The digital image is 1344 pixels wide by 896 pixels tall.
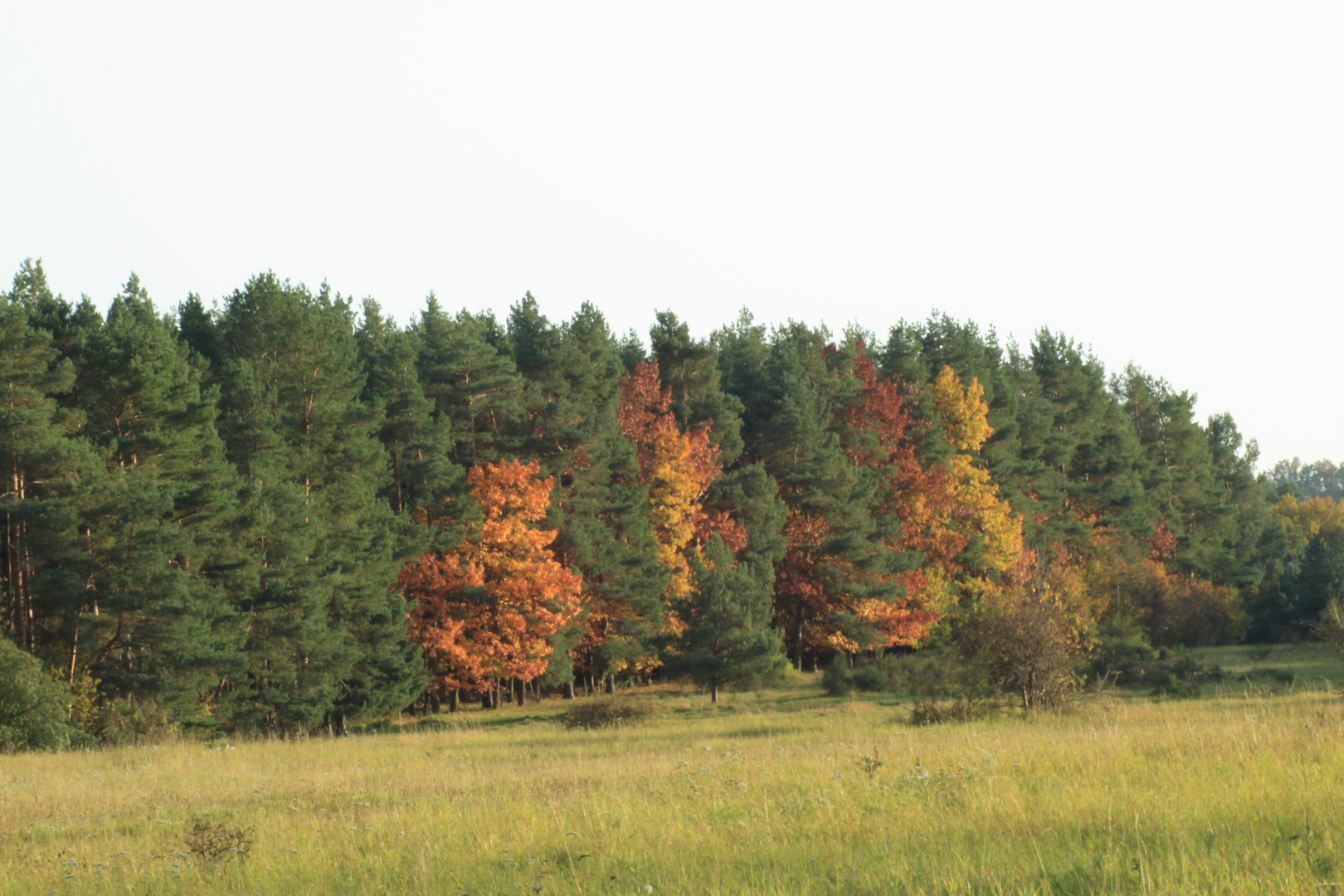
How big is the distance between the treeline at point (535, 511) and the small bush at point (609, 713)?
257 inches

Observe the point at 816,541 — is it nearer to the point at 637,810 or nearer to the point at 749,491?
the point at 749,491

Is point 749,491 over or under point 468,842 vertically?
over

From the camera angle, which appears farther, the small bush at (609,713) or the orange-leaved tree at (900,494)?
the orange-leaved tree at (900,494)

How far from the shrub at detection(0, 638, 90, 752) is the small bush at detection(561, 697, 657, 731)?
42.6ft

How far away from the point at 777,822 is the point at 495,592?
33316 mm

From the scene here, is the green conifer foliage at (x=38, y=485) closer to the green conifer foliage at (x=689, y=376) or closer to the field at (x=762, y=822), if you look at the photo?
the field at (x=762, y=822)

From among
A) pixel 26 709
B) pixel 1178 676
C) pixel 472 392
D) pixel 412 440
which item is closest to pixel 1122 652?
pixel 1178 676

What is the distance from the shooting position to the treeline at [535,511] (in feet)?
101

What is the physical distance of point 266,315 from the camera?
38.9 m

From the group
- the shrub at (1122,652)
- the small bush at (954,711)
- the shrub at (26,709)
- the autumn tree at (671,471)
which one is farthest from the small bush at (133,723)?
the shrub at (1122,652)

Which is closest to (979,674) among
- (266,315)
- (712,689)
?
(712,689)

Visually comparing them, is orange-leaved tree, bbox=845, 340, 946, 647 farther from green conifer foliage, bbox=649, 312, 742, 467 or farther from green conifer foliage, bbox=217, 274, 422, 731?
green conifer foliage, bbox=217, 274, 422, 731

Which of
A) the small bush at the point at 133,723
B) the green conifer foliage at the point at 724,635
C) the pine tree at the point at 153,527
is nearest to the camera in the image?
the small bush at the point at 133,723

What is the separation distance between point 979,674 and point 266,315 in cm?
2786
